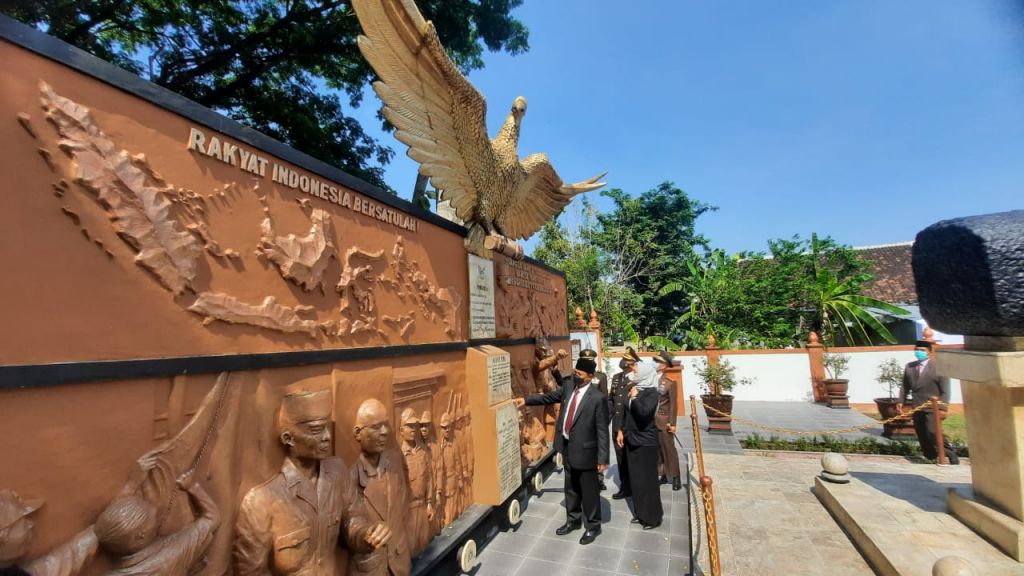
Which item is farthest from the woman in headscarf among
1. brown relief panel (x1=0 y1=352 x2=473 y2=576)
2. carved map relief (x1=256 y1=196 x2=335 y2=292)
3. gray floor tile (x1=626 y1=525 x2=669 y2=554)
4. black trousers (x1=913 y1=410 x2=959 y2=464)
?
black trousers (x1=913 y1=410 x2=959 y2=464)

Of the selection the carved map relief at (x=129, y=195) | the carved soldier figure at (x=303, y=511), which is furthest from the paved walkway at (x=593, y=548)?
the carved map relief at (x=129, y=195)

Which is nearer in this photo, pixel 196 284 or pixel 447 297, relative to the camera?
pixel 196 284

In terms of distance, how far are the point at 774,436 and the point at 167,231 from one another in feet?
33.2

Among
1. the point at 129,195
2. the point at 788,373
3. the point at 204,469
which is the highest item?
the point at 129,195

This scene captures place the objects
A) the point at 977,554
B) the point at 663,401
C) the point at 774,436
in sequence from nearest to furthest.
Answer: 1. the point at 977,554
2. the point at 663,401
3. the point at 774,436

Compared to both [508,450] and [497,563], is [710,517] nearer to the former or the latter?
[497,563]

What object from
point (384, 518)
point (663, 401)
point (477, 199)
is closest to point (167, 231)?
point (384, 518)

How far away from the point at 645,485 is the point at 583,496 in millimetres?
747

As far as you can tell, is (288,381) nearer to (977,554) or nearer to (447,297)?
(447,297)

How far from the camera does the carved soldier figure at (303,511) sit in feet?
7.20

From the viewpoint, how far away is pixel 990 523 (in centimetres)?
365

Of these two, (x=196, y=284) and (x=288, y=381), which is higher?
(x=196, y=284)

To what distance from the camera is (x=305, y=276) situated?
2719 mm

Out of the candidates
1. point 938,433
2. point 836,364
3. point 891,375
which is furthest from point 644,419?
point 836,364
